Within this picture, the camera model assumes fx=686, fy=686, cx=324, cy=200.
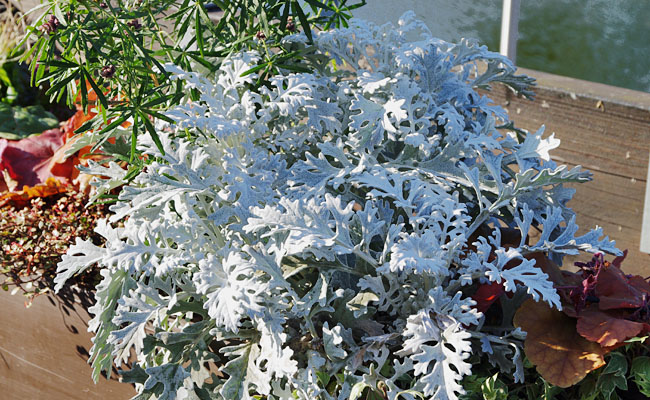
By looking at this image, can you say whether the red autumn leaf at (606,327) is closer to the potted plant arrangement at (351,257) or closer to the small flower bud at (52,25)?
the potted plant arrangement at (351,257)

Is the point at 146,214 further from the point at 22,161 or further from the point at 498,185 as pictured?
the point at 22,161

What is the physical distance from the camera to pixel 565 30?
13.0ft

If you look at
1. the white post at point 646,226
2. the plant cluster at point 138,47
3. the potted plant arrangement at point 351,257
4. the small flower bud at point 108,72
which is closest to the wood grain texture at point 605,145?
the white post at point 646,226

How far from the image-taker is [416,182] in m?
1.12

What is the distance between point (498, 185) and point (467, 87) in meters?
0.29

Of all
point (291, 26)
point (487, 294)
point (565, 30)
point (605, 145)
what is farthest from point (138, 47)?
point (565, 30)

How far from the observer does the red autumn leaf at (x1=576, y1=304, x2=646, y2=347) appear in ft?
3.12

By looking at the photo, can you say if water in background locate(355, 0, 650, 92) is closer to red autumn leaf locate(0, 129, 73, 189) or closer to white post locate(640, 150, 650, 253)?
white post locate(640, 150, 650, 253)

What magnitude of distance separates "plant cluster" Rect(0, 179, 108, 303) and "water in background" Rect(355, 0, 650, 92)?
111 cm

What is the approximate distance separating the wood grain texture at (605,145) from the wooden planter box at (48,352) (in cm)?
131

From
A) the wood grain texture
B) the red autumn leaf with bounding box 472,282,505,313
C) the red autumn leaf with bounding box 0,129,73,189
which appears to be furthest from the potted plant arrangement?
the red autumn leaf with bounding box 0,129,73,189

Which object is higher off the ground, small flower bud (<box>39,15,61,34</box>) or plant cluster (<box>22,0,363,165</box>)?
small flower bud (<box>39,15,61,34</box>)

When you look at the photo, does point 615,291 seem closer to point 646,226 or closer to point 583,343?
point 583,343

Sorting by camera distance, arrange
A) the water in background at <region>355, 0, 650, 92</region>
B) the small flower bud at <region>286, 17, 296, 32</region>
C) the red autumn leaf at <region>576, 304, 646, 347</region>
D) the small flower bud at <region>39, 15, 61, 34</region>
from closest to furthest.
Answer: the red autumn leaf at <region>576, 304, 646, 347</region>
the small flower bud at <region>39, 15, 61, 34</region>
the small flower bud at <region>286, 17, 296, 32</region>
the water in background at <region>355, 0, 650, 92</region>
